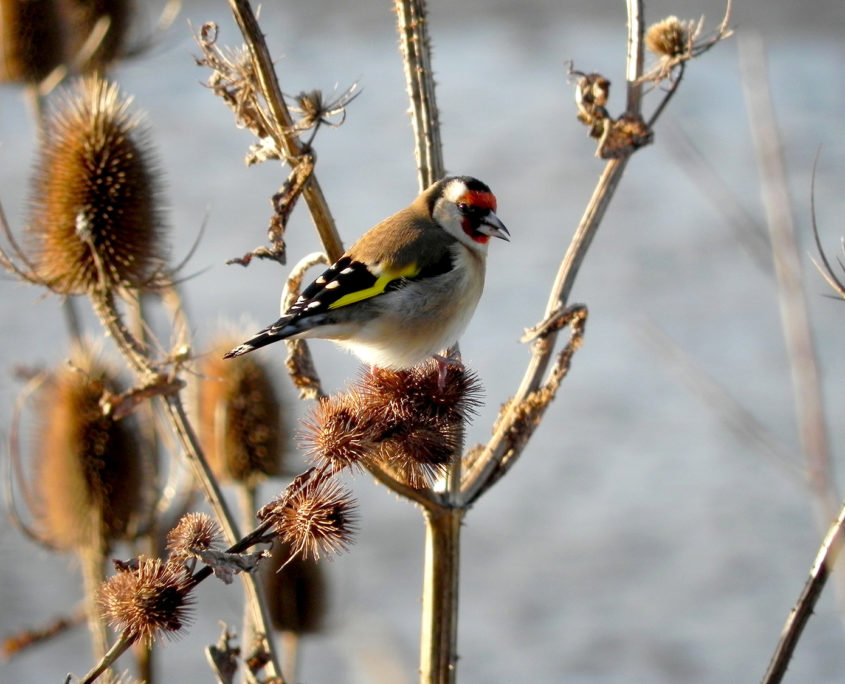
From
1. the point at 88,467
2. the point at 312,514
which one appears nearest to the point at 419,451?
the point at 312,514

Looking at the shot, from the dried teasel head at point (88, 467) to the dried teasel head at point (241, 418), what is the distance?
235 millimetres

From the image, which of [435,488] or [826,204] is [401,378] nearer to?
[435,488]

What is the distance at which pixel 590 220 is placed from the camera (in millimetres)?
2105

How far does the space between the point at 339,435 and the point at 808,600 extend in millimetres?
724

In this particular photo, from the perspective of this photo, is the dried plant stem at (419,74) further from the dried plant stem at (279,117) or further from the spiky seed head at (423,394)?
the spiky seed head at (423,394)

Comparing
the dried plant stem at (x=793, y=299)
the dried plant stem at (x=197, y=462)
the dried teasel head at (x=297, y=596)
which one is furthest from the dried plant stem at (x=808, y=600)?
the dried teasel head at (x=297, y=596)

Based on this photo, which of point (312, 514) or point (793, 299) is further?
point (793, 299)

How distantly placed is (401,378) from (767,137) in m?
0.70

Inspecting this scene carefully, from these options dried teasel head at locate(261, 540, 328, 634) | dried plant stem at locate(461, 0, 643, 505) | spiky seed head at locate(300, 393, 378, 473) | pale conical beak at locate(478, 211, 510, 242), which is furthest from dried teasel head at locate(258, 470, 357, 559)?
dried teasel head at locate(261, 540, 328, 634)

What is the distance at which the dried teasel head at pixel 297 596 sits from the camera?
3145 millimetres

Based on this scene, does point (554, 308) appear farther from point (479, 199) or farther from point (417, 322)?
point (479, 199)

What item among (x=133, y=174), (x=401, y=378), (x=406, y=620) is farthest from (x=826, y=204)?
(x=401, y=378)

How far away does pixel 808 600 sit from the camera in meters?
1.60

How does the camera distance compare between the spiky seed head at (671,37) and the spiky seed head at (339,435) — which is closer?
the spiky seed head at (339,435)
